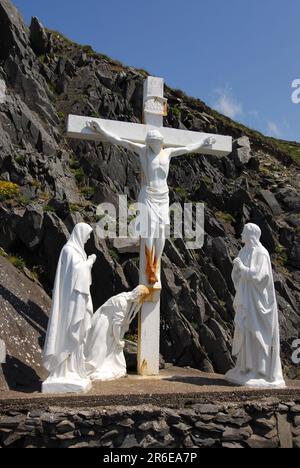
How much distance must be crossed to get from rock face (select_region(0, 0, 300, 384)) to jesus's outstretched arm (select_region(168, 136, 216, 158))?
11.0 feet

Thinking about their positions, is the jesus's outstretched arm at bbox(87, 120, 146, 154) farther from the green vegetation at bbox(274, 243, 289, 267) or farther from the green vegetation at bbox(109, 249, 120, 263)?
the green vegetation at bbox(274, 243, 289, 267)

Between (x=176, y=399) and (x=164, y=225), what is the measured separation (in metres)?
2.95

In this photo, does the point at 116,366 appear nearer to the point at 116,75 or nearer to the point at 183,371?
the point at 183,371

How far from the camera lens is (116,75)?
20.5 meters

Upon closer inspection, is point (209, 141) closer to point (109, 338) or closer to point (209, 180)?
point (109, 338)

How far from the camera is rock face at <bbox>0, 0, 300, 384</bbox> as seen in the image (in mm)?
10875

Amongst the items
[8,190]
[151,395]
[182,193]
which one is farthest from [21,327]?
[182,193]

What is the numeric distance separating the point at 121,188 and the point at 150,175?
27.8 ft

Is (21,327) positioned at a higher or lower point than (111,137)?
lower

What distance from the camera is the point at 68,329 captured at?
5.81m

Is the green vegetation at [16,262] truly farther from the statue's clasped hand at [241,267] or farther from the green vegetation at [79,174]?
the green vegetation at [79,174]

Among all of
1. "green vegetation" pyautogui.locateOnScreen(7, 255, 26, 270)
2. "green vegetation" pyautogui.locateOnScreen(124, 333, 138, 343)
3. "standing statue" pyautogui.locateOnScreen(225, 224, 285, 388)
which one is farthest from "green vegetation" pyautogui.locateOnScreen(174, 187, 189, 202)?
"standing statue" pyautogui.locateOnScreen(225, 224, 285, 388)

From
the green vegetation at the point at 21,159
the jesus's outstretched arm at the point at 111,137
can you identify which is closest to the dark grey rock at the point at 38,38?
the green vegetation at the point at 21,159
